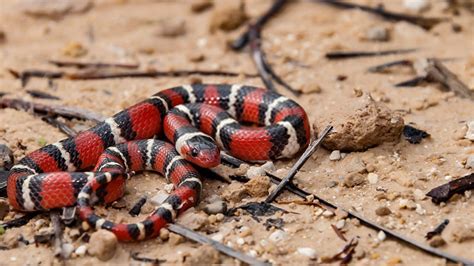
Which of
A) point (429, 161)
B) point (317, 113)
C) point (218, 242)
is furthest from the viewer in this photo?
point (317, 113)

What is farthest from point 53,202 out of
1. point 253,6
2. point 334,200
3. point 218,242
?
point 253,6

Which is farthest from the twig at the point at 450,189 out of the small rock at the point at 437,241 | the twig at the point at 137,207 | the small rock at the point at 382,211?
the twig at the point at 137,207

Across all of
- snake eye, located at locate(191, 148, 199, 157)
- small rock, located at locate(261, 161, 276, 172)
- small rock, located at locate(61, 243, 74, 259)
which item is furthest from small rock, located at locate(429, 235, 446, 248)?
small rock, located at locate(61, 243, 74, 259)

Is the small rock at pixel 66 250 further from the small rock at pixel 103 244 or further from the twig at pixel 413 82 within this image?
the twig at pixel 413 82

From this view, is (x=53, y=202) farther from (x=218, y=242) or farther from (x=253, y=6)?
(x=253, y=6)

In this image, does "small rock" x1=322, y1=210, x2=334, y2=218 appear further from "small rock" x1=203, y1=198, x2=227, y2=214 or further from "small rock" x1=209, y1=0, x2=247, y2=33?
"small rock" x1=209, y1=0, x2=247, y2=33
